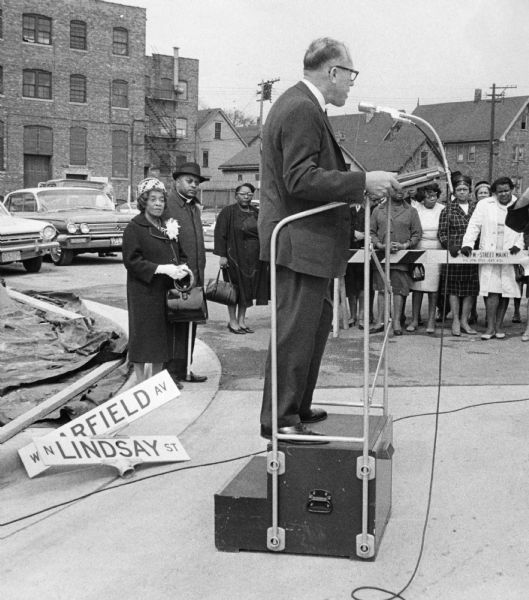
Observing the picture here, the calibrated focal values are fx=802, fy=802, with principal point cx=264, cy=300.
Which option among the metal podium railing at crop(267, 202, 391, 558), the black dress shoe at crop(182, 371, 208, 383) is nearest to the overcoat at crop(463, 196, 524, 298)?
the black dress shoe at crop(182, 371, 208, 383)

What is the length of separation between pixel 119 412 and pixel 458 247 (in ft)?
20.1

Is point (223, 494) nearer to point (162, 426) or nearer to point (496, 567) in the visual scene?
point (496, 567)

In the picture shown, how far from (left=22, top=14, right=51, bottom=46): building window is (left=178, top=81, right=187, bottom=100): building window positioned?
12.8 m

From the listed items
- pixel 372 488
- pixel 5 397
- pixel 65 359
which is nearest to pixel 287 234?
pixel 372 488

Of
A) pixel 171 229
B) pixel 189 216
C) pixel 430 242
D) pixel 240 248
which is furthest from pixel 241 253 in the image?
→ pixel 171 229

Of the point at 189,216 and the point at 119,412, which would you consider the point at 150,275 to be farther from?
the point at 119,412

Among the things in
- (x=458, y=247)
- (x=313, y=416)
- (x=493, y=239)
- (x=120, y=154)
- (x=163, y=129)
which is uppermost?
(x=163, y=129)

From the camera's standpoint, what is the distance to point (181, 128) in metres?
61.3

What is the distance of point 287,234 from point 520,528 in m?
1.77

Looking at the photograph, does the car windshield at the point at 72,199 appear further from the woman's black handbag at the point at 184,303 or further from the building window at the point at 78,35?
the building window at the point at 78,35

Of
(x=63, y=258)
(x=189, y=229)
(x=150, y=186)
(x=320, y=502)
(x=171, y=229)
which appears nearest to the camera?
(x=320, y=502)

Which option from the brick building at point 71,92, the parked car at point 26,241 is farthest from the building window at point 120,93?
the parked car at point 26,241

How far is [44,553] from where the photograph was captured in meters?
3.60

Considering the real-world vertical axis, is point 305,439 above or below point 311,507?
above
